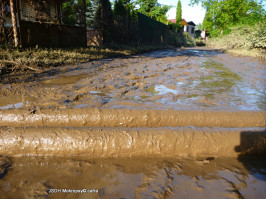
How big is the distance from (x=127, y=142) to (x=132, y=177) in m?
0.42

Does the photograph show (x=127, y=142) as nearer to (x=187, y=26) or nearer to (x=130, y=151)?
(x=130, y=151)

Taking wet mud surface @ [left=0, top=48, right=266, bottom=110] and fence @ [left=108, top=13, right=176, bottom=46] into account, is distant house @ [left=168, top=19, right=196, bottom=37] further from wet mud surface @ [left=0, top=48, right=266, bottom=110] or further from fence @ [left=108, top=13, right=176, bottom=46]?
wet mud surface @ [left=0, top=48, right=266, bottom=110]

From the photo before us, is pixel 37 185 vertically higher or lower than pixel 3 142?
lower

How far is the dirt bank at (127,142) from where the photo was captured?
79.4 inches

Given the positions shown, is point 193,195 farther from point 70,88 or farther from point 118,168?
point 70,88

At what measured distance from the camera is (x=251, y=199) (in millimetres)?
1459

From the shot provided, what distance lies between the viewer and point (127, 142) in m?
2.05

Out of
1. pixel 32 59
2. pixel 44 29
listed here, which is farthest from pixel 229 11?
pixel 32 59

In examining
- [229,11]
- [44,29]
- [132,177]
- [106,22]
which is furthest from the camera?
[229,11]

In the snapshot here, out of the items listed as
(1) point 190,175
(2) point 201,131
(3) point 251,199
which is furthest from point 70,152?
(3) point 251,199

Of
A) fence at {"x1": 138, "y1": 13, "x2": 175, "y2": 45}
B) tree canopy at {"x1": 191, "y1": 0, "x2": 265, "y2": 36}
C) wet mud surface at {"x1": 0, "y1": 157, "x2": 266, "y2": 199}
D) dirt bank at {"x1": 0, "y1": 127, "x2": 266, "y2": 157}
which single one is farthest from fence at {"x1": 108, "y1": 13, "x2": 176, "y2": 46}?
wet mud surface at {"x1": 0, "y1": 157, "x2": 266, "y2": 199}

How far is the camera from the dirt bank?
2018 mm

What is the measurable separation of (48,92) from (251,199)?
11.2 ft

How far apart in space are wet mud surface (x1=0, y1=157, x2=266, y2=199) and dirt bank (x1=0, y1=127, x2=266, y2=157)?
76 mm
